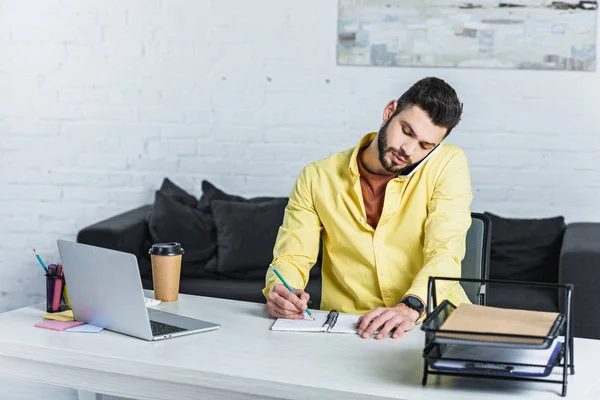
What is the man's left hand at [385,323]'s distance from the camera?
193 centimetres

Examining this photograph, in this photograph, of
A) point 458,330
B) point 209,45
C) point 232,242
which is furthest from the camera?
point 209,45

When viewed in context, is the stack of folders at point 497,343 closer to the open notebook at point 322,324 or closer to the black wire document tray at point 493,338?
the black wire document tray at point 493,338

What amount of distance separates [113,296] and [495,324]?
2.67 ft

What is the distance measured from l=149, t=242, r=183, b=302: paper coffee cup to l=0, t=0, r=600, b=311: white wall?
6.54ft

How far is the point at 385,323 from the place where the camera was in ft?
6.39

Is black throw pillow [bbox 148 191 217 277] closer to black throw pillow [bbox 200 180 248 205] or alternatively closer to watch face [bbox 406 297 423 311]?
black throw pillow [bbox 200 180 248 205]

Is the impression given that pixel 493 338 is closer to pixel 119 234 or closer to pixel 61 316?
pixel 61 316

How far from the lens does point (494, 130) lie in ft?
13.2

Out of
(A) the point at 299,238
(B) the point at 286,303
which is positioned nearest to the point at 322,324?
(B) the point at 286,303

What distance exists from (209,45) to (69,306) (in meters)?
2.29

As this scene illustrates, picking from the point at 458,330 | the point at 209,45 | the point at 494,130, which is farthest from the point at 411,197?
the point at 209,45

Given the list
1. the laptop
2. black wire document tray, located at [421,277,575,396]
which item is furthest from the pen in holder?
black wire document tray, located at [421,277,575,396]

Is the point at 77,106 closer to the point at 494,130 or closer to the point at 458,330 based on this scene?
the point at 494,130

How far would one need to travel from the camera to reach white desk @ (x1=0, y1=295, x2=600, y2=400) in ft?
5.20
